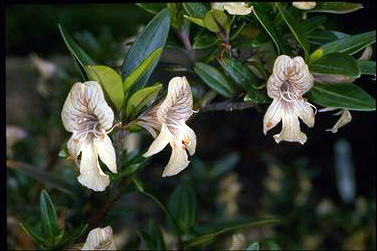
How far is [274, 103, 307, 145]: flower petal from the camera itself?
0.93m

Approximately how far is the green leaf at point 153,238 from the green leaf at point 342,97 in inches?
16.3

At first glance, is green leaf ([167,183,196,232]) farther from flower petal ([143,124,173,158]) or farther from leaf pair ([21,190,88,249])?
flower petal ([143,124,173,158])

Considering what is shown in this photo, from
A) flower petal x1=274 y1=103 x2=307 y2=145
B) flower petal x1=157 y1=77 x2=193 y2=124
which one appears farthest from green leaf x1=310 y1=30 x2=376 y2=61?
flower petal x1=157 y1=77 x2=193 y2=124

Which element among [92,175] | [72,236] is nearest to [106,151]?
[92,175]

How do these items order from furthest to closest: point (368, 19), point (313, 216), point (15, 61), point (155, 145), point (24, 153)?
point (15, 61)
point (368, 19)
point (313, 216)
point (24, 153)
point (155, 145)

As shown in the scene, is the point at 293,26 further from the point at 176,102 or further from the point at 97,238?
the point at 97,238

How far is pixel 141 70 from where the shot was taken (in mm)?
908

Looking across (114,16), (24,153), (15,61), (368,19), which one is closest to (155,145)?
(24,153)

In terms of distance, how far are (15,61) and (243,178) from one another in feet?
4.36

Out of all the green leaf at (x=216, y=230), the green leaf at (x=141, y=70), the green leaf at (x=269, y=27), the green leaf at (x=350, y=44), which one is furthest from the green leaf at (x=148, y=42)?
the green leaf at (x=216, y=230)

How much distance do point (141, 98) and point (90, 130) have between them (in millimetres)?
90

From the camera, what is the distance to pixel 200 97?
3.71 ft
